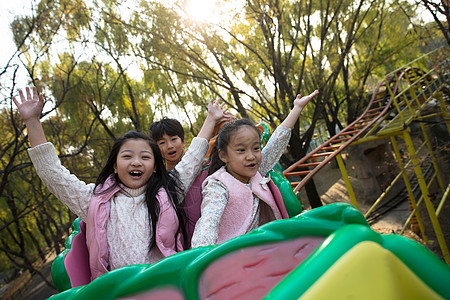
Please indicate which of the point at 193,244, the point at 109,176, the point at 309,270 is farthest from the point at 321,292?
the point at 109,176

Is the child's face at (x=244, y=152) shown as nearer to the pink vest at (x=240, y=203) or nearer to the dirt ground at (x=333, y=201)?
the pink vest at (x=240, y=203)

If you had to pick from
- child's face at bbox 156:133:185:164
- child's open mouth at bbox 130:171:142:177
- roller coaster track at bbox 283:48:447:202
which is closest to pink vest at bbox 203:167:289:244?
child's open mouth at bbox 130:171:142:177

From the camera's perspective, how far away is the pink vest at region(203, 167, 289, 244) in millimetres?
1717

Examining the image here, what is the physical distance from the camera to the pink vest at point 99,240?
1567 mm

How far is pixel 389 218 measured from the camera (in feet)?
25.1

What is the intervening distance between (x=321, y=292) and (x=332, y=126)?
33.3 ft

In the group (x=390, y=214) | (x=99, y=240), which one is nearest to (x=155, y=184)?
(x=99, y=240)

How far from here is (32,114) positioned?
1.70 m

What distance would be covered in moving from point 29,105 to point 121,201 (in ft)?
2.16

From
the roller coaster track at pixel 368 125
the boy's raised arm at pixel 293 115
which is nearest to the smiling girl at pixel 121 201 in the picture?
the boy's raised arm at pixel 293 115

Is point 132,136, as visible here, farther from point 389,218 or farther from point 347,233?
point 389,218

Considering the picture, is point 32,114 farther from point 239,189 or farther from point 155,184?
point 239,189

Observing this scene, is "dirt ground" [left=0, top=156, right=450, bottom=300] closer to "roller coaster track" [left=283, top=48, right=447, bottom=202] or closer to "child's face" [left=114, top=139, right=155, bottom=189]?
"roller coaster track" [left=283, top=48, right=447, bottom=202]

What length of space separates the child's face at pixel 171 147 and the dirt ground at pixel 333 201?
209 inches
